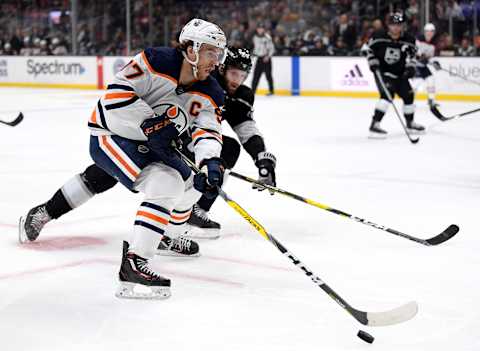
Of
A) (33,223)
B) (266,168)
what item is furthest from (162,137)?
(33,223)

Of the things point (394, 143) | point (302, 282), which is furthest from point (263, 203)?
point (394, 143)

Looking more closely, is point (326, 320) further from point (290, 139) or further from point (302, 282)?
point (290, 139)

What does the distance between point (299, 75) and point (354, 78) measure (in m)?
1.00

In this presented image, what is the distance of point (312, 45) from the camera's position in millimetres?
12797

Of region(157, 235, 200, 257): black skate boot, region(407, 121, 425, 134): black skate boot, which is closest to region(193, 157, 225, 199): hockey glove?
region(157, 235, 200, 257): black skate boot

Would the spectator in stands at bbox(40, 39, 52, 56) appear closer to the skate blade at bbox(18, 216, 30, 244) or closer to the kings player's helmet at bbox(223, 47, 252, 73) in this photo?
the skate blade at bbox(18, 216, 30, 244)

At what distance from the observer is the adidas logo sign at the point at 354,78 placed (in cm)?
1195

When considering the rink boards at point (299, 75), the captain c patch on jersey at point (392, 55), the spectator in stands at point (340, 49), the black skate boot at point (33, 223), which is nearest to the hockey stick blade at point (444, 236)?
the black skate boot at point (33, 223)

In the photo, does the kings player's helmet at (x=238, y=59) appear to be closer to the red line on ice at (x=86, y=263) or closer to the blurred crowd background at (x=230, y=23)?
the red line on ice at (x=86, y=263)

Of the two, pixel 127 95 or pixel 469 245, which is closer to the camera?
pixel 127 95

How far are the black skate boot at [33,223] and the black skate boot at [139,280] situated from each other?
0.79m

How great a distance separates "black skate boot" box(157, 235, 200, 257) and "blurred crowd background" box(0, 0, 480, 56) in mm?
8718

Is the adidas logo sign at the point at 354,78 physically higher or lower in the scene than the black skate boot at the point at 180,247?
lower

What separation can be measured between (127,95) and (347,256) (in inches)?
44.1
